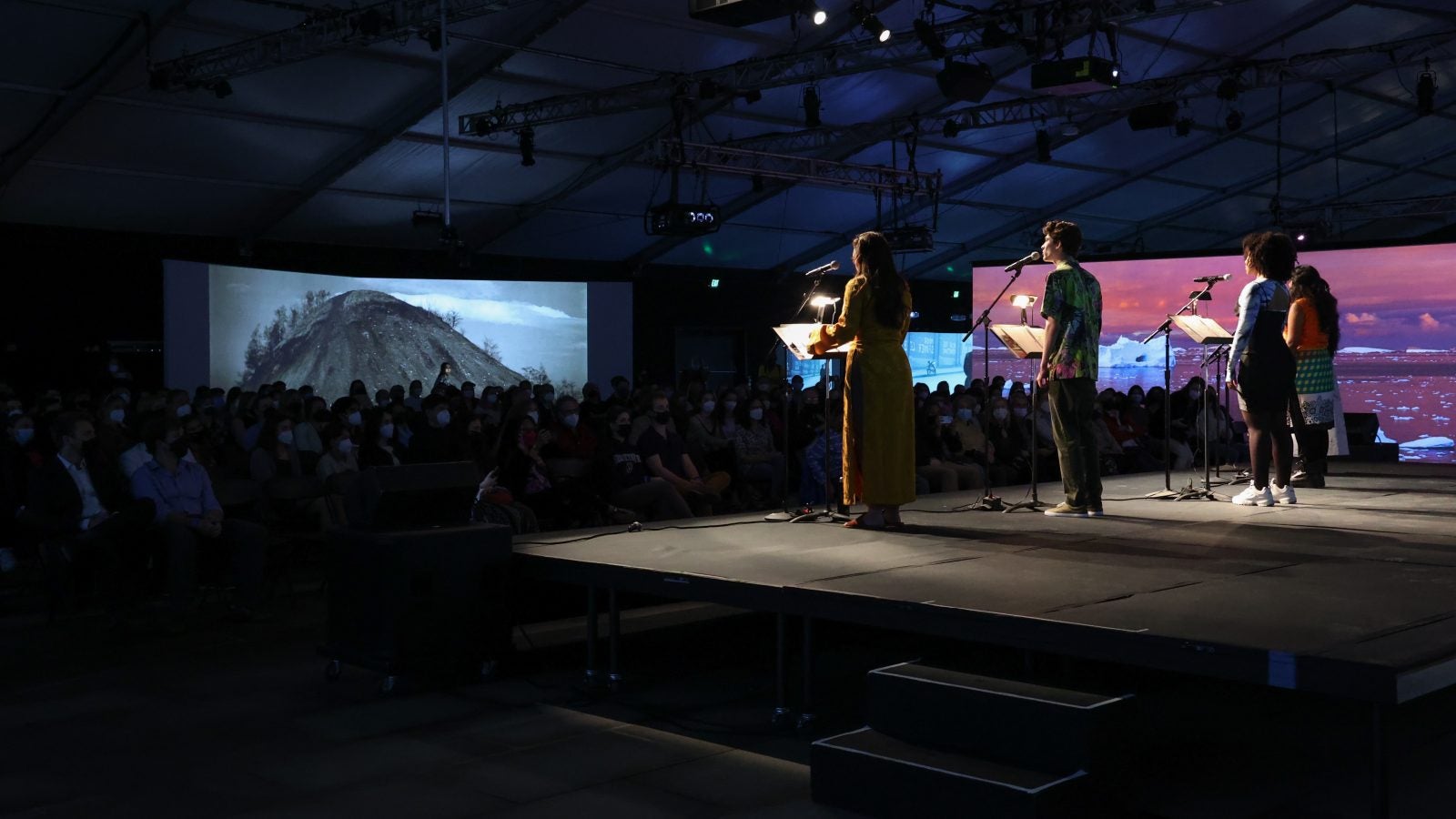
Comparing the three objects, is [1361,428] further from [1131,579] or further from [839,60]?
[1131,579]

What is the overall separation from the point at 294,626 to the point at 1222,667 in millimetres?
4496

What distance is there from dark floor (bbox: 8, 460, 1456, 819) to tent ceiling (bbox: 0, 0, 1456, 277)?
253 inches

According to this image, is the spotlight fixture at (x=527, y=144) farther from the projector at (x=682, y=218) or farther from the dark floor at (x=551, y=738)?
the dark floor at (x=551, y=738)

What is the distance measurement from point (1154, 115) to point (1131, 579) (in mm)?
10009

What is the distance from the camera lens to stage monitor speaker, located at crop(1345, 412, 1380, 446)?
12023 mm

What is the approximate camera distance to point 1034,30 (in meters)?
10.8

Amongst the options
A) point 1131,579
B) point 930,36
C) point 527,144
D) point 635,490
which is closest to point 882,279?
point 1131,579

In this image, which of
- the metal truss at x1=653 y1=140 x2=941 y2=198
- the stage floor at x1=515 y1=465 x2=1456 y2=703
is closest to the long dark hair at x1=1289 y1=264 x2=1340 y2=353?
the stage floor at x1=515 y1=465 x2=1456 y2=703

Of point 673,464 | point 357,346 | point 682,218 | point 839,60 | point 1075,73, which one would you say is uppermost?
point 839,60

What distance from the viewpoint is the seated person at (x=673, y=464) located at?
8172 mm

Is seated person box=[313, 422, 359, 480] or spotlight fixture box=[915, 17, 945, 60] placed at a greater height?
spotlight fixture box=[915, 17, 945, 60]

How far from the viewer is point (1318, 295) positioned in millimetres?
6902

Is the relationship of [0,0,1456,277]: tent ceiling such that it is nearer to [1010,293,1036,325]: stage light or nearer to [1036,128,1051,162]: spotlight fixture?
[1036,128,1051,162]: spotlight fixture

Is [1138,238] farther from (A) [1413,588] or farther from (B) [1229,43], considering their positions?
(A) [1413,588]
